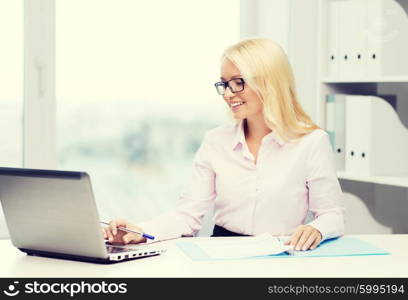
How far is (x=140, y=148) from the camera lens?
3.71m

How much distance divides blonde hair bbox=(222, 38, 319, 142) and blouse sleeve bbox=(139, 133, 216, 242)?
25 cm

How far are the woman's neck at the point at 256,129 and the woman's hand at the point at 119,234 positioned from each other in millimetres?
660

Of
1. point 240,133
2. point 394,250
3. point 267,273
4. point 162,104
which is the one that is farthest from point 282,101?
point 162,104

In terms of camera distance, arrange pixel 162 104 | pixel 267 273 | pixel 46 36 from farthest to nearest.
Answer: pixel 162 104, pixel 46 36, pixel 267 273

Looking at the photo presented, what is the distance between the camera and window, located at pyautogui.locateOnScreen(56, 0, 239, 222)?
3.54 m

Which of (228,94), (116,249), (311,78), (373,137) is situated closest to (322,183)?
(228,94)

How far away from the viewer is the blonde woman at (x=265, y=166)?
2.33 m

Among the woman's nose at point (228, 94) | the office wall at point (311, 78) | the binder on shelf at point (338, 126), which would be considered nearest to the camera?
the woman's nose at point (228, 94)

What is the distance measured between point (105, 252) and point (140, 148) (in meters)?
2.07

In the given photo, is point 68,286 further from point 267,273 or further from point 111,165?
point 111,165

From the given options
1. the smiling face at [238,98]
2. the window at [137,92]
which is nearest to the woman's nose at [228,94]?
the smiling face at [238,98]

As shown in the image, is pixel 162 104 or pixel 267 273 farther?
pixel 162 104

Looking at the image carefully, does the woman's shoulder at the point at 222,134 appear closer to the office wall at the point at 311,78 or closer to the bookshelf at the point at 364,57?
the bookshelf at the point at 364,57

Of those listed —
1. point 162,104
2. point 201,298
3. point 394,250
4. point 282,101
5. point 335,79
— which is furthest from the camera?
point 162,104
